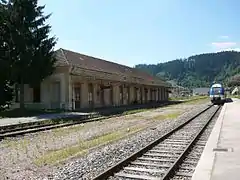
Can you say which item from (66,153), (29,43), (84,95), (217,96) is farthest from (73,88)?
(217,96)

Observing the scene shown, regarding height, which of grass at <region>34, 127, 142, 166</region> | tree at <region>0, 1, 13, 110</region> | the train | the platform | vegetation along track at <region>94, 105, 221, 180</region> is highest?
tree at <region>0, 1, 13, 110</region>

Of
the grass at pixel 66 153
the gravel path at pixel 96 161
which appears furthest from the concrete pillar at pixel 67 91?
the gravel path at pixel 96 161

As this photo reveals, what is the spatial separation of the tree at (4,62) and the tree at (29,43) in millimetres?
452

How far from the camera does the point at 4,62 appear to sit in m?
28.3

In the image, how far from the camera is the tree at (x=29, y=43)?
95.2 ft

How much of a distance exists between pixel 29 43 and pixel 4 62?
2.98m

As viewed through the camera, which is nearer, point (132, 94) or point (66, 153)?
point (66, 153)

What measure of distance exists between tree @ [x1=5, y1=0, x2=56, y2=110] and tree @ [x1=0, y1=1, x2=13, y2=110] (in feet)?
1.48

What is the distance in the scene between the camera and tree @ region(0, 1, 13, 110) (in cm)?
2856

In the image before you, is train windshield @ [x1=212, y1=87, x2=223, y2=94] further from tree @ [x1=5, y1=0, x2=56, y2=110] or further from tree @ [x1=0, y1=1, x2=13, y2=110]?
tree @ [x1=0, y1=1, x2=13, y2=110]

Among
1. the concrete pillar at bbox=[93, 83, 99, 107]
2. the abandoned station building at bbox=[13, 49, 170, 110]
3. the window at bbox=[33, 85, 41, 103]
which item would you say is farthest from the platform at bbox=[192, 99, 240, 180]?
the concrete pillar at bbox=[93, 83, 99, 107]

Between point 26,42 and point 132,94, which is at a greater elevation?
point 26,42

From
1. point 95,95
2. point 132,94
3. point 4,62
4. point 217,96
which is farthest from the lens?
point 132,94

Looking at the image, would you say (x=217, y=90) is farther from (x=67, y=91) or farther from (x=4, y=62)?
(x=4, y=62)
